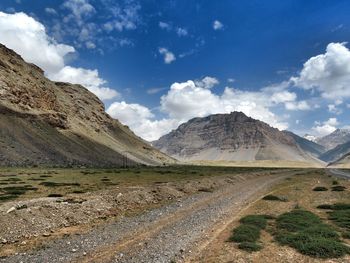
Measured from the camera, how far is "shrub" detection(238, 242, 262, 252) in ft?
64.1

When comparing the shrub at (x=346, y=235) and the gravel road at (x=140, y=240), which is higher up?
the shrub at (x=346, y=235)

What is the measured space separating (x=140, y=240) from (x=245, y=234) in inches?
276

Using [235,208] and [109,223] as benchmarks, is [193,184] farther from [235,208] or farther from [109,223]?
[109,223]

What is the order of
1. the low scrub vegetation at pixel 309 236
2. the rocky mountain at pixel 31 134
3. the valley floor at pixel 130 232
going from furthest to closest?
the rocky mountain at pixel 31 134
the low scrub vegetation at pixel 309 236
the valley floor at pixel 130 232

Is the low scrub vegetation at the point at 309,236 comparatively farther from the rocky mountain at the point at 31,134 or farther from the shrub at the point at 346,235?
the rocky mountain at the point at 31,134

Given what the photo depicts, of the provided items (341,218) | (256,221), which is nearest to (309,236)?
(256,221)

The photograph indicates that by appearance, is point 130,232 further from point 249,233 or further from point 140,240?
point 249,233

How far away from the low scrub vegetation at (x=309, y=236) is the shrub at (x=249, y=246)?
6.31 ft

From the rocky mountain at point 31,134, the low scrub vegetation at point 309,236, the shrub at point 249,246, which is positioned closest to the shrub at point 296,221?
the low scrub vegetation at point 309,236

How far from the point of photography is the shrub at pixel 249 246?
19531mm

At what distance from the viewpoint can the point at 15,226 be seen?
24062mm

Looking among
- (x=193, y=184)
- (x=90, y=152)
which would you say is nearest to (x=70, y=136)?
(x=90, y=152)

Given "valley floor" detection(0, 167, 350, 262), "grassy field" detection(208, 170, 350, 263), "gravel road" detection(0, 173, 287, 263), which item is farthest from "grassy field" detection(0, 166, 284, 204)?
"grassy field" detection(208, 170, 350, 263)

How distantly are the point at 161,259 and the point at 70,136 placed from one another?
184043 millimetres
